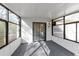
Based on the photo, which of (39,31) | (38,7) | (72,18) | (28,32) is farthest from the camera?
(39,31)

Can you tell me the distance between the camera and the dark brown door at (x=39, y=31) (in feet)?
32.8

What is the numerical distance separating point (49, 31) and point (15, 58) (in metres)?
8.21

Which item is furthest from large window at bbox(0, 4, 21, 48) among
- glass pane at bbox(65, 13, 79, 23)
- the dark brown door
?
the dark brown door

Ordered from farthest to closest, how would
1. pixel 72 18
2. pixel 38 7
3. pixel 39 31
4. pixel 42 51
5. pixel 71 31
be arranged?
pixel 39 31
pixel 71 31
pixel 72 18
pixel 42 51
pixel 38 7

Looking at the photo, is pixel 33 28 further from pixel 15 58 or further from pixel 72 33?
pixel 15 58

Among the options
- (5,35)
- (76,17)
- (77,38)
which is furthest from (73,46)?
(5,35)

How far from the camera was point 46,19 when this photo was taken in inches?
405

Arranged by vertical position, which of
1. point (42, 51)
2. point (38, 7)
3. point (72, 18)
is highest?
point (38, 7)

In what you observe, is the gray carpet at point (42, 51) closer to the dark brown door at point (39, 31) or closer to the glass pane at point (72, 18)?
the glass pane at point (72, 18)

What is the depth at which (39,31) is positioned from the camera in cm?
1025

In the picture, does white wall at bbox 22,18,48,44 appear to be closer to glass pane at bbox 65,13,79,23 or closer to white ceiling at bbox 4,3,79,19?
white ceiling at bbox 4,3,79,19

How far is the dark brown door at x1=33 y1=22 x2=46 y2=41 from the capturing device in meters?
10.0

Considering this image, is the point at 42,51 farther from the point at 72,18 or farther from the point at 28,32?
the point at 28,32

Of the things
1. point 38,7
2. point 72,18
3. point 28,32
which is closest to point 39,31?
point 28,32
